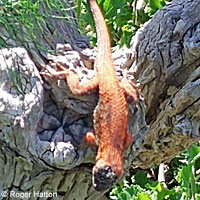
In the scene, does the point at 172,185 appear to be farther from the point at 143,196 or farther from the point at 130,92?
the point at 130,92

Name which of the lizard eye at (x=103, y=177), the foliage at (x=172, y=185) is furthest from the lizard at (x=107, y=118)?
the foliage at (x=172, y=185)

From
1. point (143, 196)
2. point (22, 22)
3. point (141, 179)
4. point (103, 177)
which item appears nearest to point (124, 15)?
point (141, 179)

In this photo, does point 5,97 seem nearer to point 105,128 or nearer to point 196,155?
point 105,128

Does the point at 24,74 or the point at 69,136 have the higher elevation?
the point at 24,74

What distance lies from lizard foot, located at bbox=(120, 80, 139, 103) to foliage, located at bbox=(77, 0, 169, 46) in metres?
0.66

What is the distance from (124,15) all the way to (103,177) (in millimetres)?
1435

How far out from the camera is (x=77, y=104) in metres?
1.94

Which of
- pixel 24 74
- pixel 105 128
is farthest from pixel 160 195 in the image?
pixel 24 74

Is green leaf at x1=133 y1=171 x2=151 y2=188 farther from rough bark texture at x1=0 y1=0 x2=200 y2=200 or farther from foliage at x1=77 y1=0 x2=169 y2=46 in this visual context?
rough bark texture at x1=0 y1=0 x2=200 y2=200

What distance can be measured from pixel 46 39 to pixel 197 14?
0.48 m

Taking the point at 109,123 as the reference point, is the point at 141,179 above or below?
below

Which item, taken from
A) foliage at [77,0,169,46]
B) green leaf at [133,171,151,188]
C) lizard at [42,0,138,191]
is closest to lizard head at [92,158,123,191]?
lizard at [42,0,138,191]

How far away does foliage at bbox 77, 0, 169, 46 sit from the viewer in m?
2.69

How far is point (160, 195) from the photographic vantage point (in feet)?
9.11
